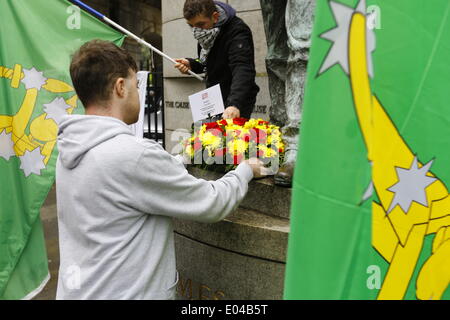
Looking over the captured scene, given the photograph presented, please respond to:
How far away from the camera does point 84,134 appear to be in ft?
5.67

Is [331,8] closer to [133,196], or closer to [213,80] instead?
[133,196]

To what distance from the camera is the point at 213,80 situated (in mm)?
3807

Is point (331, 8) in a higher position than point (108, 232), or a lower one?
higher

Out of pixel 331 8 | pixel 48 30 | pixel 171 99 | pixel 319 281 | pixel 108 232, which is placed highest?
pixel 331 8

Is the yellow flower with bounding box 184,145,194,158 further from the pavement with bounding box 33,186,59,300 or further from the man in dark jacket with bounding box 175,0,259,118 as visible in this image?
the pavement with bounding box 33,186,59,300

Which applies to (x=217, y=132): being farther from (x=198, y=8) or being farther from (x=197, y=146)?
(x=198, y=8)

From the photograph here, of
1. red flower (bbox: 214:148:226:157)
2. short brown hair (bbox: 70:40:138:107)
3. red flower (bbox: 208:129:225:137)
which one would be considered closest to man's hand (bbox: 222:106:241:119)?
red flower (bbox: 208:129:225:137)

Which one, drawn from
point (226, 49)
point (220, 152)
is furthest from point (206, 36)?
point (220, 152)

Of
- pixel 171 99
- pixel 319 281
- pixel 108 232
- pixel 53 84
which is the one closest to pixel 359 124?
pixel 319 281

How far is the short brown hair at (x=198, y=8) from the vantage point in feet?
10.9

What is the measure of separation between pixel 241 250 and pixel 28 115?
2.26 m

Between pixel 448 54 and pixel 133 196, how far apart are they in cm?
121

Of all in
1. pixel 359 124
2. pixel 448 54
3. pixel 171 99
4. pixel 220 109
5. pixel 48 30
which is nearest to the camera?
pixel 359 124

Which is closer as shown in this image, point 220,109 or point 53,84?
point 220,109
